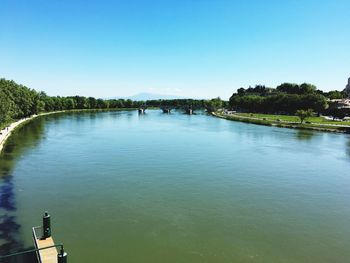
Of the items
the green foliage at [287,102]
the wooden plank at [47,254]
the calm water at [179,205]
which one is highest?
the green foliage at [287,102]

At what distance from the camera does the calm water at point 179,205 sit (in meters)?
15.1

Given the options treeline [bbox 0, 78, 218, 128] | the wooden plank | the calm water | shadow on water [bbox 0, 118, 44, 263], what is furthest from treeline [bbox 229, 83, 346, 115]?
the wooden plank

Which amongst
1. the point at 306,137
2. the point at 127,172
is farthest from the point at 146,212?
the point at 306,137

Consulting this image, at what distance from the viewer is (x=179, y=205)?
20.7 metres

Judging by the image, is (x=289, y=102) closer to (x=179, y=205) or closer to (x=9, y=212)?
(x=179, y=205)

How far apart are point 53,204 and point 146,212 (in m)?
6.08

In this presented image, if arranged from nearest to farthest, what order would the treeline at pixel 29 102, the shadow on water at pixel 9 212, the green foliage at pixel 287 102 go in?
the shadow on water at pixel 9 212
the treeline at pixel 29 102
the green foliage at pixel 287 102

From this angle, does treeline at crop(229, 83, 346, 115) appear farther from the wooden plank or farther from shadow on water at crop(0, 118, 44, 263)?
the wooden plank

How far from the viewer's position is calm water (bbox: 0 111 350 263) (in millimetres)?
15148

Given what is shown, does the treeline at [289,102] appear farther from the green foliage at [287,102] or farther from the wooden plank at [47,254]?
the wooden plank at [47,254]

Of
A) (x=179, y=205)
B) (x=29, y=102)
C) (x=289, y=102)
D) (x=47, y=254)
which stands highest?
(x=29, y=102)

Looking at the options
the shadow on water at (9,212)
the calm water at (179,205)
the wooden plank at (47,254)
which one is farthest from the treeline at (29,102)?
the wooden plank at (47,254)

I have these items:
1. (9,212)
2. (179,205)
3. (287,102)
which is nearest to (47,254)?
(9,212)

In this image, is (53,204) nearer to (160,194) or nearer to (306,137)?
(160,194)
